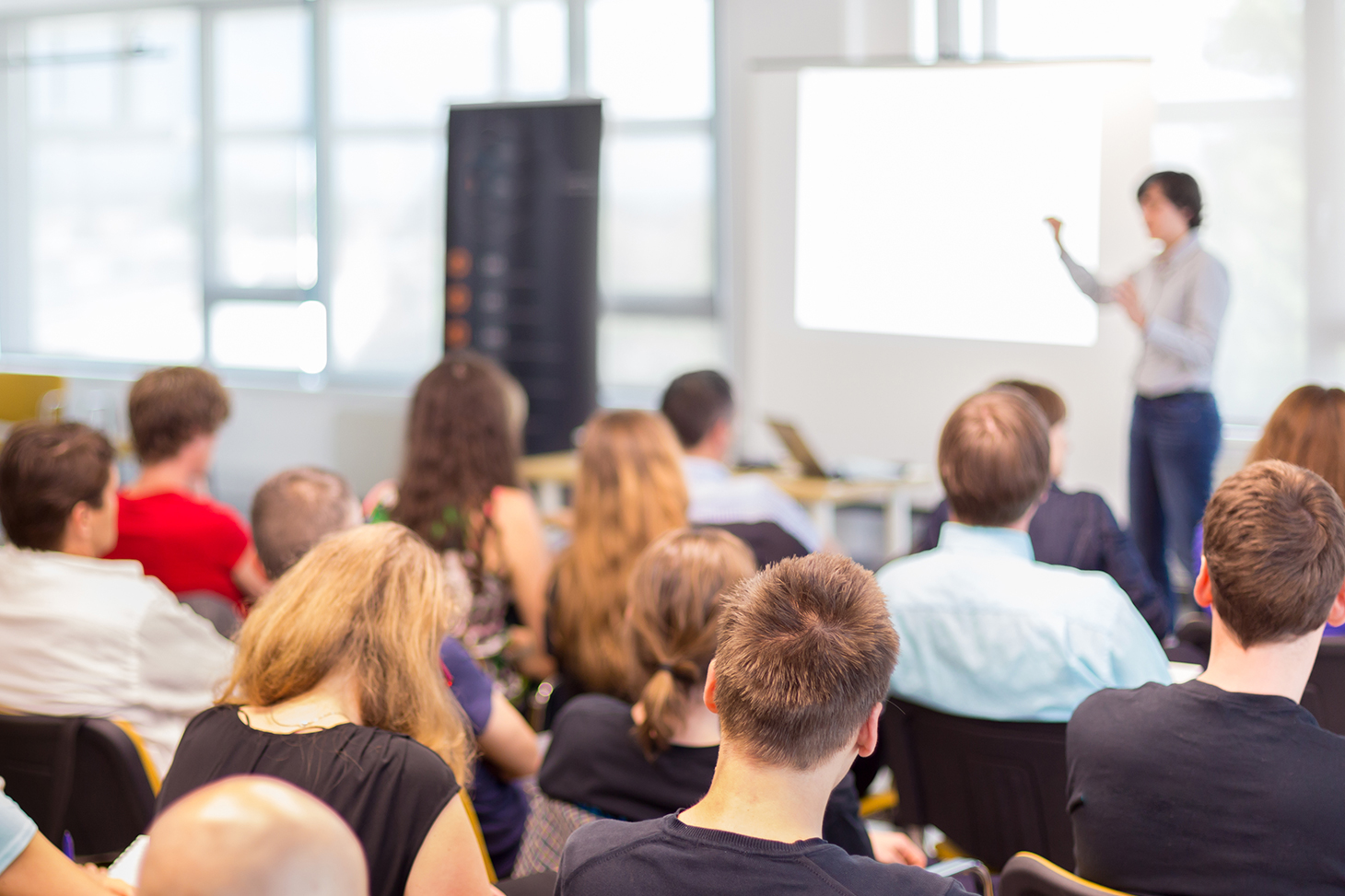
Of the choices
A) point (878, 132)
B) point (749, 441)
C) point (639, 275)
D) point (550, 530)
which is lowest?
point (550, 530)

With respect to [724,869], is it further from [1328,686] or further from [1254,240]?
[1254,240]

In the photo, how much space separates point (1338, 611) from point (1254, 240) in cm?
354

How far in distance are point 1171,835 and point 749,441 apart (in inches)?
163

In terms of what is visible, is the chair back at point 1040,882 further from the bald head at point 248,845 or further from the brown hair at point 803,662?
the bald head at point 248,845

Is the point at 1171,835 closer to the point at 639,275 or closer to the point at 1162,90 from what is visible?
the point at 1162,90

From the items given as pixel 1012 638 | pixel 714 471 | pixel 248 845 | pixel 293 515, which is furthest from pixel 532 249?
pixel 248 845

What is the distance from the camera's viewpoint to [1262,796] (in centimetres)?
133

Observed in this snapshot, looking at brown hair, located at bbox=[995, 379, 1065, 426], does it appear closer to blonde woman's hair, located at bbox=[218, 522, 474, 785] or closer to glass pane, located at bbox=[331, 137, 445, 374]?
blonde woman's hair, located at bbox=[218, 522, 474, 785]

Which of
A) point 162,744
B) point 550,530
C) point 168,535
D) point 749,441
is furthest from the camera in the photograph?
point 749,441

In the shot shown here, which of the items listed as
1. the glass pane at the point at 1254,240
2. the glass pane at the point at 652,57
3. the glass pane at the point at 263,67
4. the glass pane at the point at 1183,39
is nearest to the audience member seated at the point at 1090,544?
the glass pane at the point at 1254,240

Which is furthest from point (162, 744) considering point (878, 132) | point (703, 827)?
point (878, 132)

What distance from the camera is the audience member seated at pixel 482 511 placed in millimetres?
2629

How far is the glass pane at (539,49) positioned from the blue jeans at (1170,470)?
3.41 m

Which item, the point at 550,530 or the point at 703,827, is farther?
the point at 550,530
